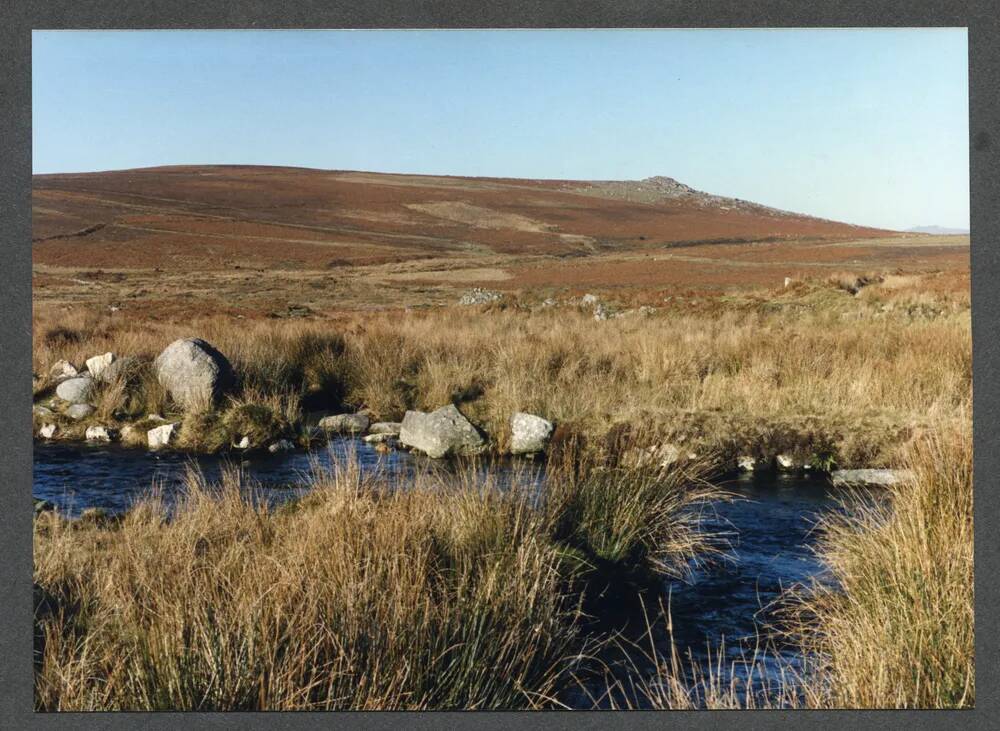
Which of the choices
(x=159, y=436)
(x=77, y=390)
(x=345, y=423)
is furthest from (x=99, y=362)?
(x=345, y=423)

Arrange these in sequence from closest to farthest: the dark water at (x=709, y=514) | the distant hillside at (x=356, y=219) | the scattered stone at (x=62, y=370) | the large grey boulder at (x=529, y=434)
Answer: the dark water at (x=709, y=514) < the large grey boulder at (x=529, y=434) < the scattered stone at (x=62, y=370) < the distant hillside at (x=356, y=219)

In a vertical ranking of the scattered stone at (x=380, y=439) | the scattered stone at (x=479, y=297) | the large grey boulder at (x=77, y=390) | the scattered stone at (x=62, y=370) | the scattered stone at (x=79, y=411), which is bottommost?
the scattered stone at (x=380, y=439)

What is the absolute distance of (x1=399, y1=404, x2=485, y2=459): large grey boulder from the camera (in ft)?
31.5

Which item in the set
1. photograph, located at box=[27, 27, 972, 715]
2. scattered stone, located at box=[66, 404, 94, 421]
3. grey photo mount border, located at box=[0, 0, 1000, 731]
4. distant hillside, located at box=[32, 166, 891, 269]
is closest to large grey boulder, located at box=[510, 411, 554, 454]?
photograph, located at box=[27, 27, 972, 715]

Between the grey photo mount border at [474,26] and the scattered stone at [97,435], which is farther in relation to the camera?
the scattered stone at [97,435]

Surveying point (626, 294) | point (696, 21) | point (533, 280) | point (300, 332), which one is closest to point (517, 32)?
point (696, 21)

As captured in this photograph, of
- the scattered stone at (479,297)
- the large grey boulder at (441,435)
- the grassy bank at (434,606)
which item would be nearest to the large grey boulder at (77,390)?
the large grey boulder at (441,435)

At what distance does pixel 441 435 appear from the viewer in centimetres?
966

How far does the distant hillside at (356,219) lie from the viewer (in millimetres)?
34781

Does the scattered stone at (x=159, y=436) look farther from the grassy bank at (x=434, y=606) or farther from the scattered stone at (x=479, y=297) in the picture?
the scattered stone at (x=479, y=297)

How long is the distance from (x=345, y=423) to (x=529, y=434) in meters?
2.21

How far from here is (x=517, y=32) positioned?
14.0 ft

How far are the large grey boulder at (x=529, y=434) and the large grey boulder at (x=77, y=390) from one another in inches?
190

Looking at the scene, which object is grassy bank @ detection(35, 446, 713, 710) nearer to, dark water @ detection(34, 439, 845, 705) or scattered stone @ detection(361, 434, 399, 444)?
dark water @ detection(34, 439, 845, 705)
